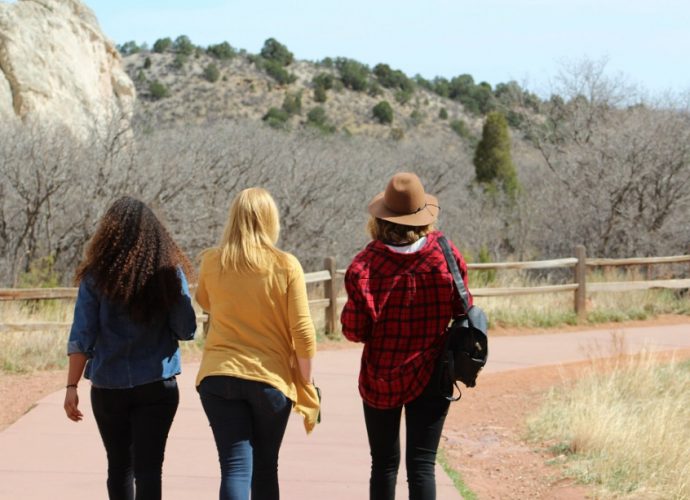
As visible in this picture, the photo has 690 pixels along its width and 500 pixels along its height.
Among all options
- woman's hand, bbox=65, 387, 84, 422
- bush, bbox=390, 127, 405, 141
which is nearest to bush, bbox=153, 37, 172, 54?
bush, bbox=390, 127, 405, 141

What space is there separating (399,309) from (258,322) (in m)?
0.61

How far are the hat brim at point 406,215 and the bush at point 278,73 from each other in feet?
200

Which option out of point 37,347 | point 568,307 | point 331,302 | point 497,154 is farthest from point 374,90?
point 37,347

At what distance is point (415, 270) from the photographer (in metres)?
4.30

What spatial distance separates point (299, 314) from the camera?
4.22 m

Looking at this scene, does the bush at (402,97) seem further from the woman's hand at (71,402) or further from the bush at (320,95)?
the woman's hand at (71,402)

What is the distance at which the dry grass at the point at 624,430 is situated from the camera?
623 cm

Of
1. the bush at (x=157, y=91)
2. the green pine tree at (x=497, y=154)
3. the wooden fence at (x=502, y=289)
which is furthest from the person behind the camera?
the bush at (x=157, y=91)

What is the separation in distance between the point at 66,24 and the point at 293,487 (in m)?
23.4

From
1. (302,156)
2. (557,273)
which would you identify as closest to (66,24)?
(302,156)

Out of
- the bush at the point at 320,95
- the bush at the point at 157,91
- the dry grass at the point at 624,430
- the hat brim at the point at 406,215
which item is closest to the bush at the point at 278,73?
the bush at the point at 320,95

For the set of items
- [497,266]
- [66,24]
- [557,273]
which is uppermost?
[66,24]

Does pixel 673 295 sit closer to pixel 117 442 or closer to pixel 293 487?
pixel 293 487

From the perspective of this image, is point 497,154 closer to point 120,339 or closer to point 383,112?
point 383,112
